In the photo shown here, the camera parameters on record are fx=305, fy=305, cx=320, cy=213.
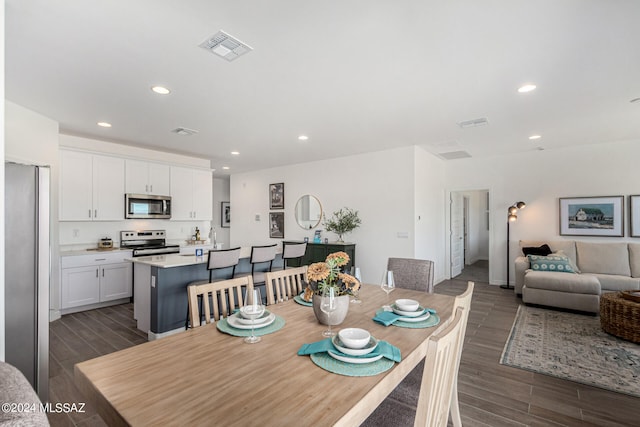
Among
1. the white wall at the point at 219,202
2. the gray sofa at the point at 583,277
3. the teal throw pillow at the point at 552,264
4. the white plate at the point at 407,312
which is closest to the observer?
the white plate at the point at 407,312

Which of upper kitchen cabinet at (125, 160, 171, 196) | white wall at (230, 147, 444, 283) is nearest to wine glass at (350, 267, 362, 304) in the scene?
white wall at (230, 147, 444, 283)

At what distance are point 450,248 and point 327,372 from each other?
253 inches

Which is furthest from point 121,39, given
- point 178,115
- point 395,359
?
point 395,359

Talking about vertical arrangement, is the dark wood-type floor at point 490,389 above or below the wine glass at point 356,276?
below

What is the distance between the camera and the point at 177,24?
6.52ft

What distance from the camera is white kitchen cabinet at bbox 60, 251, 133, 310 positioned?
430cm

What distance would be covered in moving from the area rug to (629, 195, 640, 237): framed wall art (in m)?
2.01

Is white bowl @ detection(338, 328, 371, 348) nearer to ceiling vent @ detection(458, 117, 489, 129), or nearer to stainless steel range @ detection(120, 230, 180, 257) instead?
ceiling vent @ detection(458, 117, 489, 129)

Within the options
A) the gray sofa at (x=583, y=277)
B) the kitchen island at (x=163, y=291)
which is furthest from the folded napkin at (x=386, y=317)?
the gray sofa at (x=583, y=277)

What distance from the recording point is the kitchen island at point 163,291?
3359 mm

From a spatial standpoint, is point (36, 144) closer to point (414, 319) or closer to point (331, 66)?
point (331, 66)

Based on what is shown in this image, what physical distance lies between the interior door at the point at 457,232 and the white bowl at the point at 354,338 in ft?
20.3

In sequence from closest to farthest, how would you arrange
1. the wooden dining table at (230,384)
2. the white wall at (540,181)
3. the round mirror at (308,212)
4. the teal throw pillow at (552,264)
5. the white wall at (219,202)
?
1. the wooden dining table at (230,384)
2. the teal throw pillow at (552,264)
3. the white wall at (540,181)
4. the round mirror at (308,212)
5. the white wall at (219,202)

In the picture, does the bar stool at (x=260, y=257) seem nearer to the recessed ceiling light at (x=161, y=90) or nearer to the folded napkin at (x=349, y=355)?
the recessed ceiling light at (x=161, y=90)
